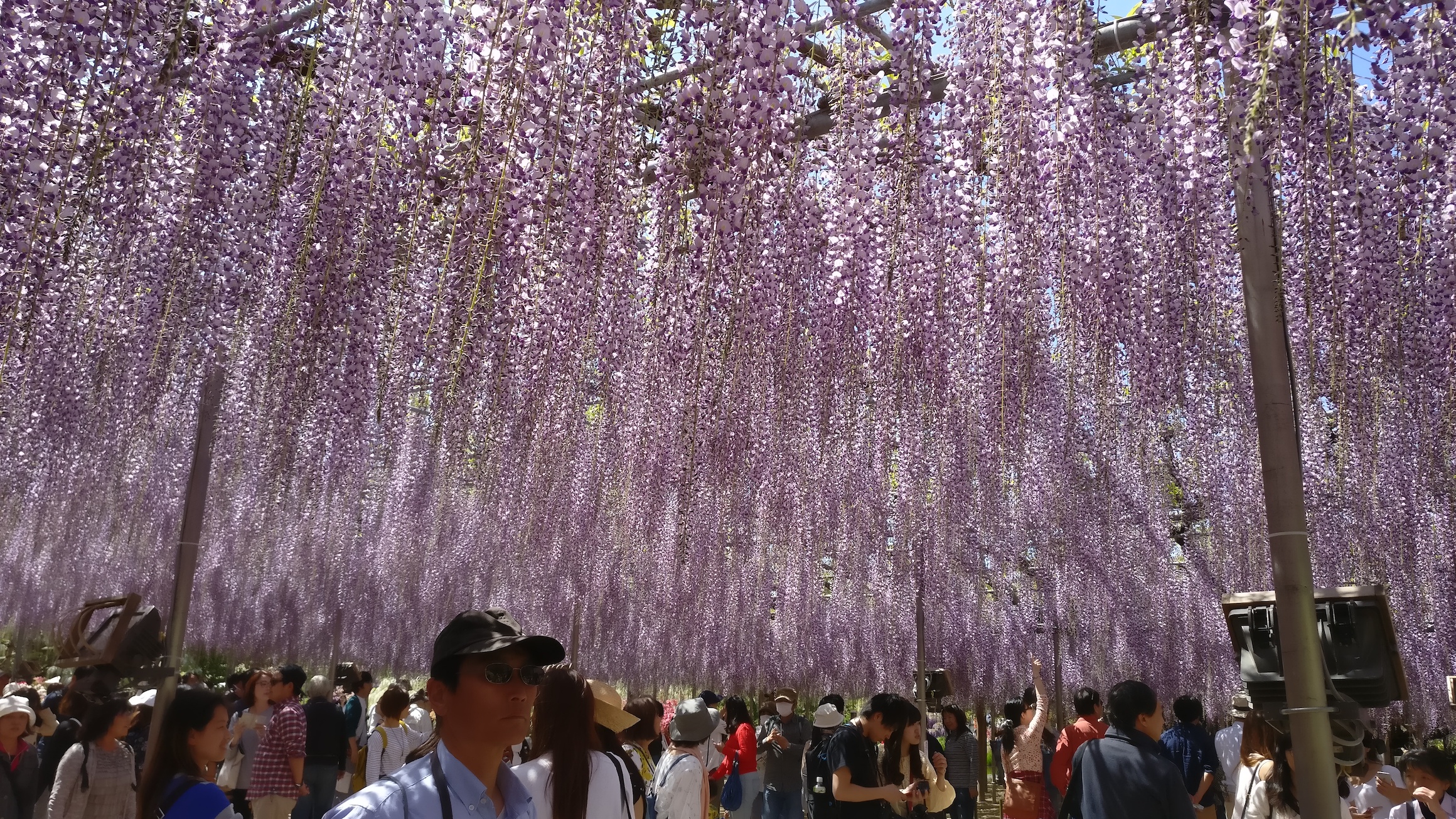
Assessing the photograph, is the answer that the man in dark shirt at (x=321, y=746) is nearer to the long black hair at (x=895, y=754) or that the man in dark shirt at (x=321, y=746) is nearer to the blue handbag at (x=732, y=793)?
the blue handbag at (x=732, y=793)

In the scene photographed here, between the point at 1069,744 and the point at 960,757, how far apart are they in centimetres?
263

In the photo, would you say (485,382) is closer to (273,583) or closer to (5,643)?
(273,583)

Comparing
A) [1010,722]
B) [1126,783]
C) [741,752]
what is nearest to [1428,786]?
[1126,783]

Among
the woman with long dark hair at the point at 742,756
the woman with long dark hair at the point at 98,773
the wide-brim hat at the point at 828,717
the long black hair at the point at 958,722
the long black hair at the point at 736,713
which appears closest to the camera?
the woman with long dark hair at the point at 98,773

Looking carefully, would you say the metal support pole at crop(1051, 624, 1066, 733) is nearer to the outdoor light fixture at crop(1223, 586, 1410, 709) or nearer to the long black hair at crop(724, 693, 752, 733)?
the long black hair at crop(724, 693, 752, 733)

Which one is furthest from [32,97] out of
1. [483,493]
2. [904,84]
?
[483,493]

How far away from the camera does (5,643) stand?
26156mm

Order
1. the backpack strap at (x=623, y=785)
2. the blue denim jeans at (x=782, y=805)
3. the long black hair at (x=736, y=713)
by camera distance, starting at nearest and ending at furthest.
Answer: the backpack strap at (x=623, y=785)
the blue denim jeans at (x=782, y=805)
the long black hair at (x=736, y=713)

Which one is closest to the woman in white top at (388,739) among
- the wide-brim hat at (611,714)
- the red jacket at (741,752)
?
the red jacket at (741,752)

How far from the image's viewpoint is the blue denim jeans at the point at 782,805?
24.9 feet

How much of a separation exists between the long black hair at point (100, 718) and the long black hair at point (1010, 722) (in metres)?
6.74

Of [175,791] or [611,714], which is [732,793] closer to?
[611,714]

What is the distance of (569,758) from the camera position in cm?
285

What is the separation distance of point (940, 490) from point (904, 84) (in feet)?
20.0
